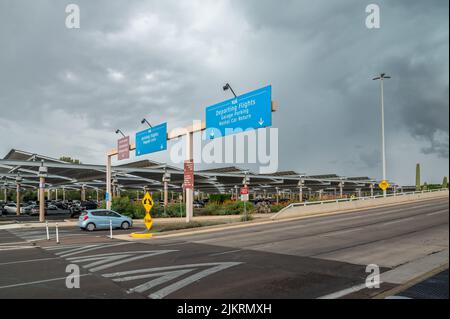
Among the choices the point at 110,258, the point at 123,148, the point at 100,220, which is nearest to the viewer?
the point at 110,258

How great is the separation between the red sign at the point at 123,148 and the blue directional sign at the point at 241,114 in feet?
34.6

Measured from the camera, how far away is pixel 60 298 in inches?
298

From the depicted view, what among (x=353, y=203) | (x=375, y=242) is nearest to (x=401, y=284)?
(x=375, y=242)

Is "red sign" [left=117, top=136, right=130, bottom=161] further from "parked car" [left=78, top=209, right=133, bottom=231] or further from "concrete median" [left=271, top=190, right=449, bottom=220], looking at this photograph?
"concrete median" [left=271, top=190, right=449, bottom=220]

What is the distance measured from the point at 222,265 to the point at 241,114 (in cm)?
1215

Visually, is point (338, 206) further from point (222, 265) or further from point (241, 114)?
point (222, 265)

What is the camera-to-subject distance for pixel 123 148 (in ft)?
106

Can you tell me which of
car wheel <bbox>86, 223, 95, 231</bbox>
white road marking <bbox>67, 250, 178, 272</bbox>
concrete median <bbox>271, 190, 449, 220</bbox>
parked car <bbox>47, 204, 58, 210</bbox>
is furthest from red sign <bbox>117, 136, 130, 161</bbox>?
parked car <bbox>47, 204, 58, 210</bbox>

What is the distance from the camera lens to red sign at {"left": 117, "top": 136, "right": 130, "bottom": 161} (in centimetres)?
3195

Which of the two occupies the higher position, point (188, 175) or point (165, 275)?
point (188, 175)

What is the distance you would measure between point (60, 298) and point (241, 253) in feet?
21.8

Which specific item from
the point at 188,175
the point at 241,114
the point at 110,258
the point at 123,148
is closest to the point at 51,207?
the point at 123,148

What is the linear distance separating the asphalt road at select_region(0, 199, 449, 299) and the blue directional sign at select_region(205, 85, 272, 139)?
649 cm

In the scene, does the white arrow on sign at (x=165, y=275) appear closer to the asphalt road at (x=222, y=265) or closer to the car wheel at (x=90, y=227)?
the asphalt road at (x=222, y=265)
